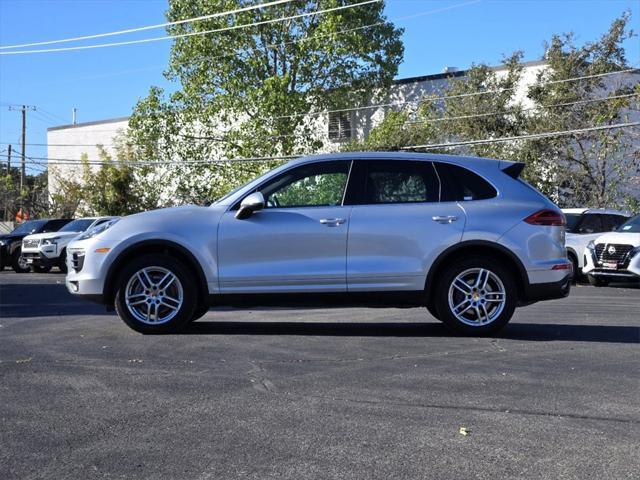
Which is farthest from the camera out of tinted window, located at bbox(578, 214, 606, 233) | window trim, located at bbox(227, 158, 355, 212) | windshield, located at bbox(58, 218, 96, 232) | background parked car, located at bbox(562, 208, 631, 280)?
windshield, located at bbox(58, 218, 96, 232)

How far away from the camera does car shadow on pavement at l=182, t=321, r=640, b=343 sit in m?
8.71

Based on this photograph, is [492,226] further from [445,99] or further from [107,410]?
[445,99]

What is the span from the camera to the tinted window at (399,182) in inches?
343

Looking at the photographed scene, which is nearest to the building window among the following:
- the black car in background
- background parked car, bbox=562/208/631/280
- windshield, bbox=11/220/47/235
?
windshield, bbox=11/220/47/235

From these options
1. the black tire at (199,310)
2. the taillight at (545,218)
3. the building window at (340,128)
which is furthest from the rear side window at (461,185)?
the building window at (340,128)

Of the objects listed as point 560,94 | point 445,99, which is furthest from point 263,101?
point 560,94

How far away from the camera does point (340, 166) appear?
8.82m

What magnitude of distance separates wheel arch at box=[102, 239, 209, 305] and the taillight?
3.30m

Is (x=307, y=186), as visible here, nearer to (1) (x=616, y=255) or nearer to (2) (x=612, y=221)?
(1) (x=616, y=255)

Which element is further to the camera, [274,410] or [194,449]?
[274,410]

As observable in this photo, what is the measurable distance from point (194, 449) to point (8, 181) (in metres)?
54.4

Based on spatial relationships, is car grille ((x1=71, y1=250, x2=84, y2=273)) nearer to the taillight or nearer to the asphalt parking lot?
the asphalt parking lot

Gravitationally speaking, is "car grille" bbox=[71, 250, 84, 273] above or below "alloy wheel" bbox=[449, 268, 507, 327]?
above

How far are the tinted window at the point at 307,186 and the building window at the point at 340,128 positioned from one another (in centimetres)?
3377
